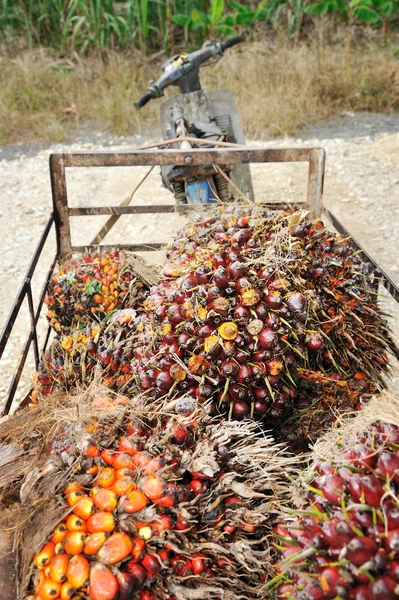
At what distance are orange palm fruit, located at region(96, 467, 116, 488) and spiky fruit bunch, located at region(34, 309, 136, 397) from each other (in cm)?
39

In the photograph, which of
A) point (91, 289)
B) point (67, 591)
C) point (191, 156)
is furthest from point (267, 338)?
point (191, 156)

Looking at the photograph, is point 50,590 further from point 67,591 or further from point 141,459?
point 141,459

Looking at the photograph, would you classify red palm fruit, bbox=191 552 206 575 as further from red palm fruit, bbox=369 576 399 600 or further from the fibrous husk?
red palm fruit, bbox=369 576 399 600

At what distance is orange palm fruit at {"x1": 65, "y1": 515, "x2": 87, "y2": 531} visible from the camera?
1.17 meters

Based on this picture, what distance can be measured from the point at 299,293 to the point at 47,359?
96cm

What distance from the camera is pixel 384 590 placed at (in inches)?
36.2

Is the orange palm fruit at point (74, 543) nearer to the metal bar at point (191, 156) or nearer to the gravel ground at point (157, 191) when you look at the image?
the metal bar at point (191, 156)

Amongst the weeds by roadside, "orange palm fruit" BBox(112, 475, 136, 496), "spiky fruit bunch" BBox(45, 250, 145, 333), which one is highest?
"orange palm fruit" BBox(112, 475, 136, 496)

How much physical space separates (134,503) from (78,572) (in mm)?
168

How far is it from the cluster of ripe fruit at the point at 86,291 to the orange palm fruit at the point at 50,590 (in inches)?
50.7

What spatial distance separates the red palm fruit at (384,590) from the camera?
3.01 feet

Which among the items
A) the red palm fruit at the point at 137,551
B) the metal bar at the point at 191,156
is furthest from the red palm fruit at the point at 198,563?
the metal bar at the point at 191,156

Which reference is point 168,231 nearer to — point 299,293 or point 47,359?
point 47,359

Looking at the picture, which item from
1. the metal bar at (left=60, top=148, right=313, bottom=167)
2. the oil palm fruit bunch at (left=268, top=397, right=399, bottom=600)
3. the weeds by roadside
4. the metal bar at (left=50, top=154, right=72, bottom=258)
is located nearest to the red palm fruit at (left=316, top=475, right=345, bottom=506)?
the oil palm fruit bunch at (left=268, top=397, right=399, bottom=600)
